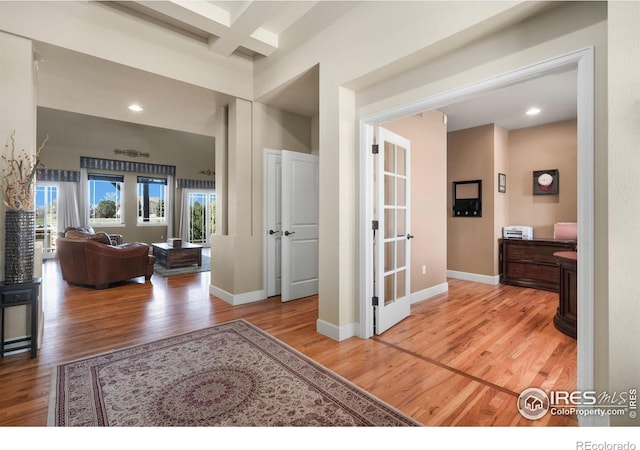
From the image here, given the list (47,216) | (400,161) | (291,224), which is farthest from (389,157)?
(47,216)

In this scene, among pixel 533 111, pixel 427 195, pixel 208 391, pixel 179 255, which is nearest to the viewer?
pixel 208 391

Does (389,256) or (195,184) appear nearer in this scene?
(389,256)

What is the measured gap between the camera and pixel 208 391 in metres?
1.92

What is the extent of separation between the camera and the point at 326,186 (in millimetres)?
2957

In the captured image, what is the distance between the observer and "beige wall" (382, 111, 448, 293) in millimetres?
4027

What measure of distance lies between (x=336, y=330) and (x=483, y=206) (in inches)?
146

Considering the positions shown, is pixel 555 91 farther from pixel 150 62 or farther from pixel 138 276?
pixel 138 276

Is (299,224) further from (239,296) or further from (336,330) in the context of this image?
(336,330)

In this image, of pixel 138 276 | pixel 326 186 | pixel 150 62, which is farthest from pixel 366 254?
pixel 138 276

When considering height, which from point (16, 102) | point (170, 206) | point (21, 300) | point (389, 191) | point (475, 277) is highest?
point (16, 102)

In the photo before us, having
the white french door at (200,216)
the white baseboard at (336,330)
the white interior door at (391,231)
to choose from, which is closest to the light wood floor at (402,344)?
the white baseboard at (336,330)

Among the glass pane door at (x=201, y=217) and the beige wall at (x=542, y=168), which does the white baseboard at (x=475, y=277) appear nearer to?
the beige wall at (x=542, y=168)

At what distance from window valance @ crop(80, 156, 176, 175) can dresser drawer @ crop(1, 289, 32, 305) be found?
748 cm

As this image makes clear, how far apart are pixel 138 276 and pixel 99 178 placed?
5.46 meters
